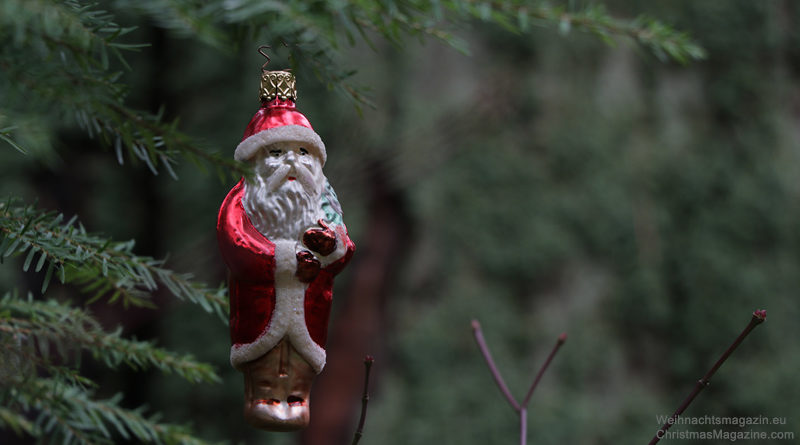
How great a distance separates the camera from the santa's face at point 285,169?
59 cm

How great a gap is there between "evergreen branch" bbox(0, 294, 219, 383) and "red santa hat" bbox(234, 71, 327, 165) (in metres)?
0.17

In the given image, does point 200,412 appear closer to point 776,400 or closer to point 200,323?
point 200,323

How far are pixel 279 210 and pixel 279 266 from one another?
5cm

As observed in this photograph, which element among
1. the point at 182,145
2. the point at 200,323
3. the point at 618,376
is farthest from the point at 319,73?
the point at 618,376

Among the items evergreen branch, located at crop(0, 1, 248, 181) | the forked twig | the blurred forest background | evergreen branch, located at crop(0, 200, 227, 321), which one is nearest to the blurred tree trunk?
the blurred forest background

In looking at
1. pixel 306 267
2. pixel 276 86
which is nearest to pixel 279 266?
pixel 306 267

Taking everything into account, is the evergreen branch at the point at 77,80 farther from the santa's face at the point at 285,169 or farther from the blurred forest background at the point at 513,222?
the blurred forest background at the point at 513,222

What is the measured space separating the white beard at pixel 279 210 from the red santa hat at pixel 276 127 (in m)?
0.03

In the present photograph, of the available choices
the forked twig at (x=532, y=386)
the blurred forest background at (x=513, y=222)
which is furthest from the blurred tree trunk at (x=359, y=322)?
the forked twig at (x=532, y=386)

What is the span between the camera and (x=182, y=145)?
378mm

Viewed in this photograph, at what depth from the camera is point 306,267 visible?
0.57m

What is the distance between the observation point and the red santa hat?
23.2 inches

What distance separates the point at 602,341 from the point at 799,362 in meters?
0.46

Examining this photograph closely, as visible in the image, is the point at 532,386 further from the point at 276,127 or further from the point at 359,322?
the point at 359,322
